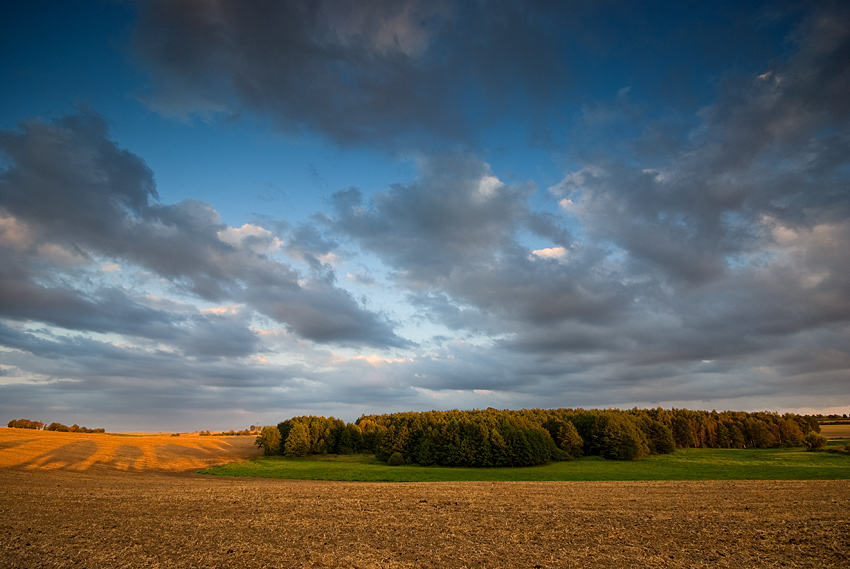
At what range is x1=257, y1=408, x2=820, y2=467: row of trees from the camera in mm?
70062

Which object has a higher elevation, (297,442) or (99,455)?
(297,442)

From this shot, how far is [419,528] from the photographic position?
18609 millimetres

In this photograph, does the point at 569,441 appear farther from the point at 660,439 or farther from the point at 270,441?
the point at 270,441

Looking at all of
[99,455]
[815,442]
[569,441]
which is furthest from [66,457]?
[815,442]

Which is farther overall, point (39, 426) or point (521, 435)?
point (39, 426)

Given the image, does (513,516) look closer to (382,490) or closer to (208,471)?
(382,490)

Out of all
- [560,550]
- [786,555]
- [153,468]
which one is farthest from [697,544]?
[153,468]

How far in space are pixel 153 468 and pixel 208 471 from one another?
7.89 m

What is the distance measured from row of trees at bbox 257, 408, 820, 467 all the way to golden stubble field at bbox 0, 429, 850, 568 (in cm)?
4086

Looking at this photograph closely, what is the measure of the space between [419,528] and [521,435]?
183 ft

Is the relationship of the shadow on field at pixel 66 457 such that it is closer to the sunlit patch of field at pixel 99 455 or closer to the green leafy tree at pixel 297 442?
the sunlit patch of field at pixel 99 455

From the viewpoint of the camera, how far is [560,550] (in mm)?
15289

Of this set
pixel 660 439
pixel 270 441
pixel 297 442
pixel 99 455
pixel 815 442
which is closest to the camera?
pixel 99 455

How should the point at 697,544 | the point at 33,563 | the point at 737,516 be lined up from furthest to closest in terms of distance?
the point at 737,516
the point at 697,544
the point at 33,563
